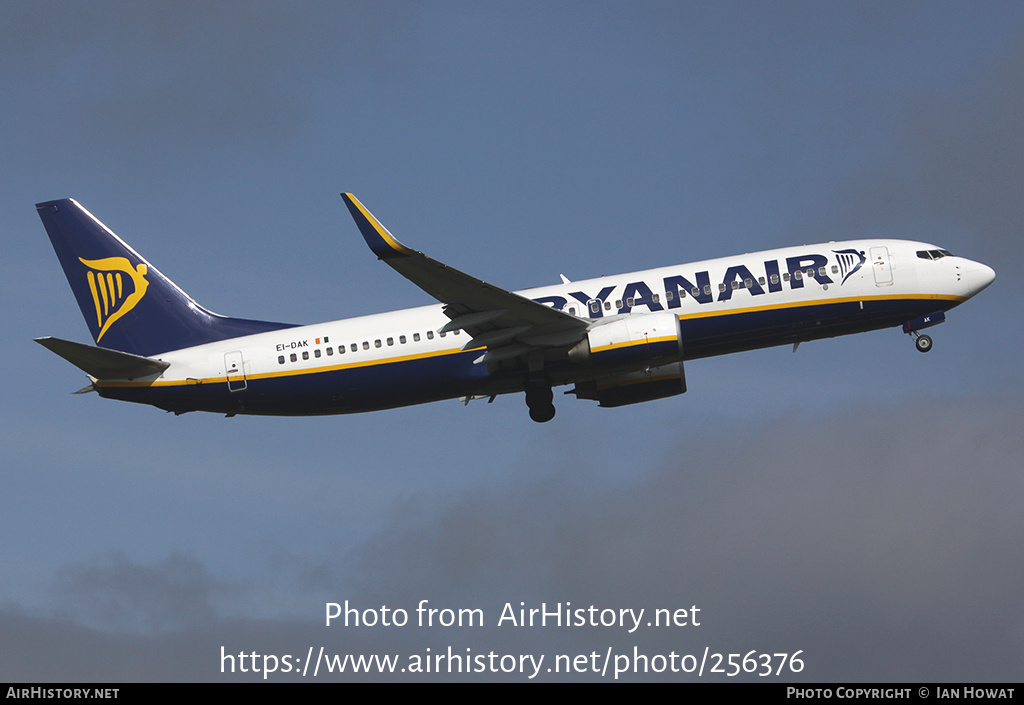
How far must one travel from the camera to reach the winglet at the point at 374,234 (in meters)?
39.0

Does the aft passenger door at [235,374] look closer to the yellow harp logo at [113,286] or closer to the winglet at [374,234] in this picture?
the yellow harp logo at [113,286]

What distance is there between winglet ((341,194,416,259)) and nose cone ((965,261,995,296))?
2105 cm

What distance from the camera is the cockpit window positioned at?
153ft

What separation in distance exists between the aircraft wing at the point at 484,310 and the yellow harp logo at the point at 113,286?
1431cm

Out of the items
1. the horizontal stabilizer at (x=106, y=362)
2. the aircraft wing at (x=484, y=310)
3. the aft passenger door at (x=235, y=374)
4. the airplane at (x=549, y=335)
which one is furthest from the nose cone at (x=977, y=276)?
the horizontal stabilizer at (x=106, y=362)

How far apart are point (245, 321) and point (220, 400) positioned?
3.77 metres

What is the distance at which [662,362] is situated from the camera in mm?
44469

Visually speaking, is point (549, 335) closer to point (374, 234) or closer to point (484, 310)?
point (484, 310)

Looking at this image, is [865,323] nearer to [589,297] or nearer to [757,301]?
[757,301]

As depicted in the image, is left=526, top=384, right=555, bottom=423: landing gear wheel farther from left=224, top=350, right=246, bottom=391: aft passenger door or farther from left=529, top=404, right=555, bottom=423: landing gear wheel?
left=224, top=350, right=246, bottom=391: aft passenger door

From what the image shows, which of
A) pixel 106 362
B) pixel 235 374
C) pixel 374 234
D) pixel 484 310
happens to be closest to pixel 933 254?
pixel 484 310

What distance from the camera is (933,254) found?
47.0m

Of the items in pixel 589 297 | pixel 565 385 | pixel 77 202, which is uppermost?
pixel 77 202

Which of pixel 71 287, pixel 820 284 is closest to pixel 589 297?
pixel 820 284
